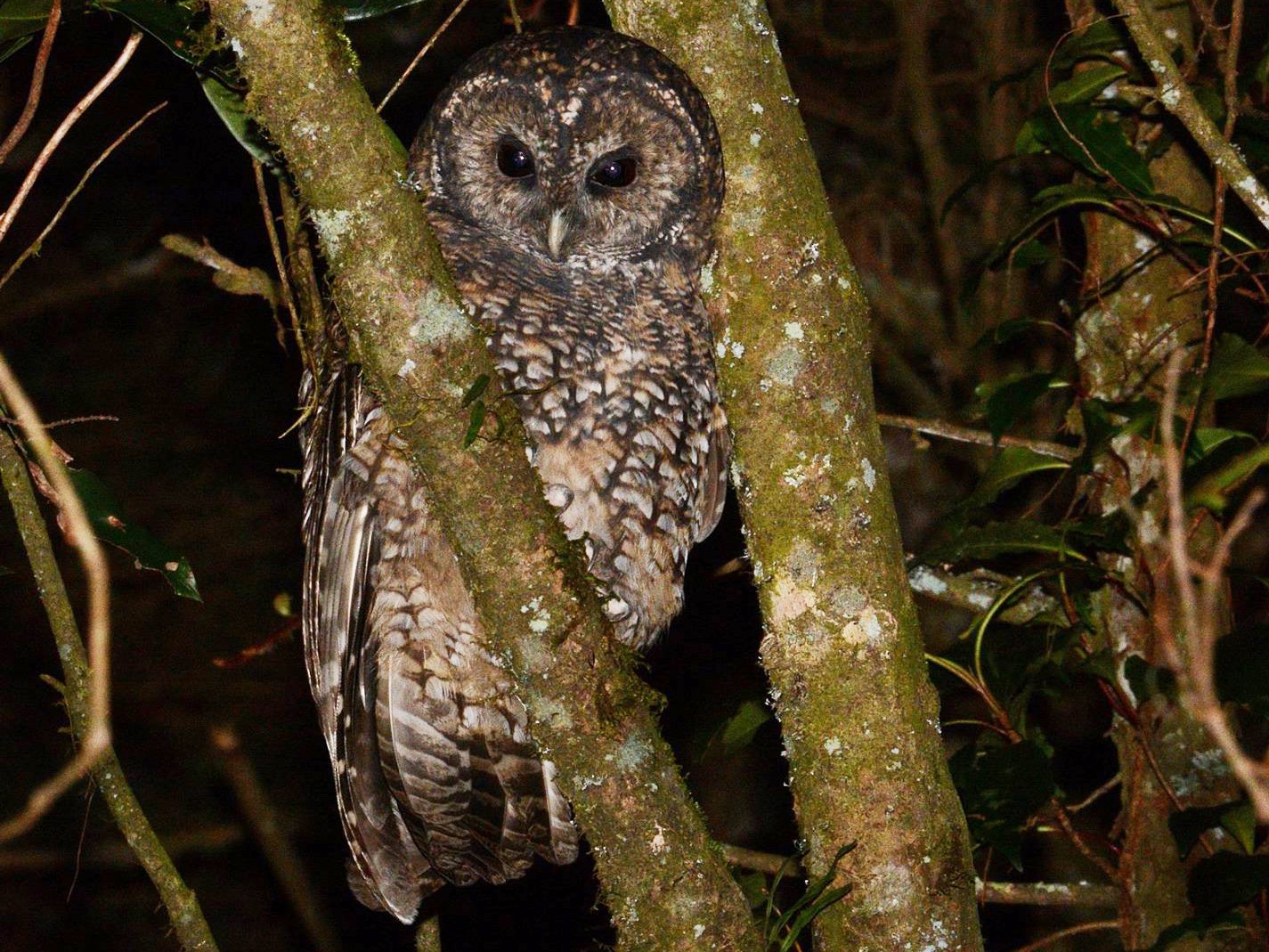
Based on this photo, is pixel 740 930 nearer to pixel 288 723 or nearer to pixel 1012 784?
pixel 1012 784

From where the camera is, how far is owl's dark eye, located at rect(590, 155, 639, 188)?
259cm

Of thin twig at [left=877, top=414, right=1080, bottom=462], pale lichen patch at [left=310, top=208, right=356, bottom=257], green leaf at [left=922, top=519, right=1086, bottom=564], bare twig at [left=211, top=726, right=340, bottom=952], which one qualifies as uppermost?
pale lichen patch at [left=310, top=208, right=356, bottom=257]

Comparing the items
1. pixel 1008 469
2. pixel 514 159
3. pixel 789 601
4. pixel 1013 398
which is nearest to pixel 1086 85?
pixel 1013 398

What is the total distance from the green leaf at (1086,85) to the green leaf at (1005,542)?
0.86 metres

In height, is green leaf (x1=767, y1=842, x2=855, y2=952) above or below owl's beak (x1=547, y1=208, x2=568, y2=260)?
below

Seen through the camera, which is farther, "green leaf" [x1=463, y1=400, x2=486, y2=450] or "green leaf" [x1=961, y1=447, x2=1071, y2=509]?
"green leaf" [x1=961, y1=447, x2=1071, y2=509]

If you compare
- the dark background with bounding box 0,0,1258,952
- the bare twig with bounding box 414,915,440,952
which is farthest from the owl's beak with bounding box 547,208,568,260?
the dark background with bounding box 0,0,1258,952

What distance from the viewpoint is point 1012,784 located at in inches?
85.8

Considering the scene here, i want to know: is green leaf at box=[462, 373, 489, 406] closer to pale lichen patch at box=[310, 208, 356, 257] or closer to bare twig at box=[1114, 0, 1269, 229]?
pale lichen patch at box=[310, 208, 356, 257]

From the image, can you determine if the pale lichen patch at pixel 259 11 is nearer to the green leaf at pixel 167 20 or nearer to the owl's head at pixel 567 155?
the green leaf at pixel 167 20

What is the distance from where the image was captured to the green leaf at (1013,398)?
235 centimetres

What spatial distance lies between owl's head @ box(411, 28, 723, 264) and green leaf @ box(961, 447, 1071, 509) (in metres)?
0.73

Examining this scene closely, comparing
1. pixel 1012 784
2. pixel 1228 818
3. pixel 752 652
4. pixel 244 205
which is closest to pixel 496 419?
pixel 1012 784

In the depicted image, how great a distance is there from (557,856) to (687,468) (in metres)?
0.88
